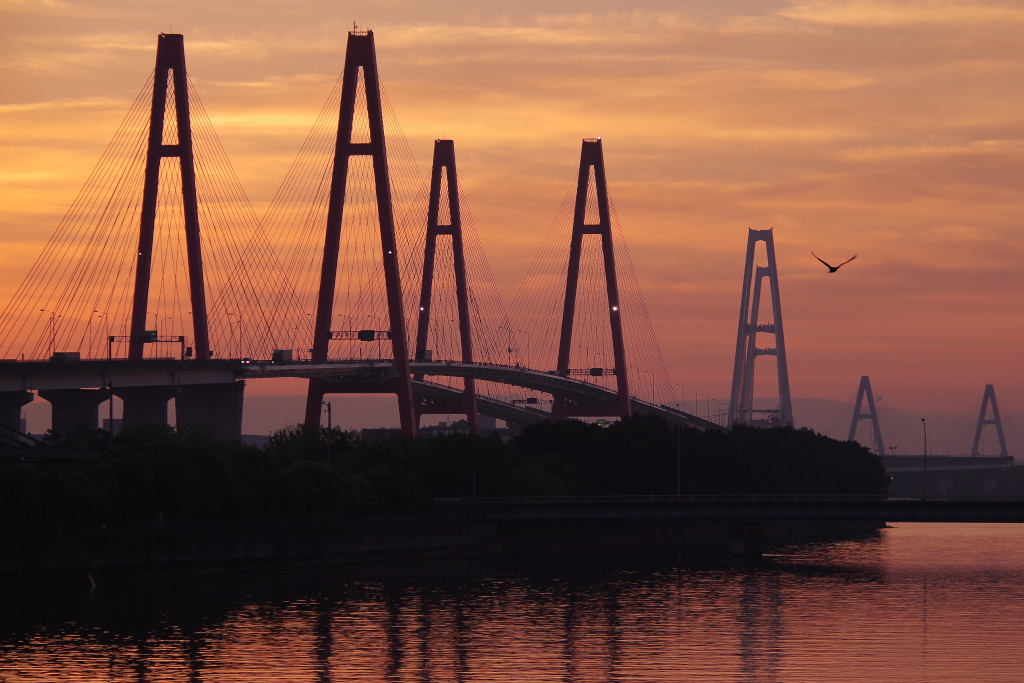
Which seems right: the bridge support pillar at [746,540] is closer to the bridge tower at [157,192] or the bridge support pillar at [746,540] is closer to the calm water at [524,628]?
the calm water at [524,628]

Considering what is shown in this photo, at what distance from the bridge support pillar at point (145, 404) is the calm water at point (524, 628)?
779 inches

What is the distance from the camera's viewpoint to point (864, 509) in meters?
79.1

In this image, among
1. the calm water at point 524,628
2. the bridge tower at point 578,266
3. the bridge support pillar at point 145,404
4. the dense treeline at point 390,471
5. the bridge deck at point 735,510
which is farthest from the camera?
Result: the bridge tower at point 578,266

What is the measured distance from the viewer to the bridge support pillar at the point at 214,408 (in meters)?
86.4

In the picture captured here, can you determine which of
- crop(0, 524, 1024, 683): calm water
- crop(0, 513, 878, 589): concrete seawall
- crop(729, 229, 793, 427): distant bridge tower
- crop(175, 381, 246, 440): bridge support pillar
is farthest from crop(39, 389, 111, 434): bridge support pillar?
crop(729, 229, 793, 427): distant bridge tower

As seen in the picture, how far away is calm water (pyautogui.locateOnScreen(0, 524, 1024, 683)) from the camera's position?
40625 millimetres

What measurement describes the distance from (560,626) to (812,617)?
8.53m

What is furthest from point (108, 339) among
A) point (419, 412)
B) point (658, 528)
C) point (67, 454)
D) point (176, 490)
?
point (419, 412)

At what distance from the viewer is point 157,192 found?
80.4m

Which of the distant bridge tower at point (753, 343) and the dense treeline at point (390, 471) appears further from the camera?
the distant bridge tower at point (753, 343)

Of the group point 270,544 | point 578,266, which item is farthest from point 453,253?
point 270,544

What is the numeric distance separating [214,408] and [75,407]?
9254mm

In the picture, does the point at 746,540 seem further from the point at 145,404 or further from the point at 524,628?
the point at 524,628

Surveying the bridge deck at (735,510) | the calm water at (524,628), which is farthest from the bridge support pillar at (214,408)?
the calm water at (524,628)
